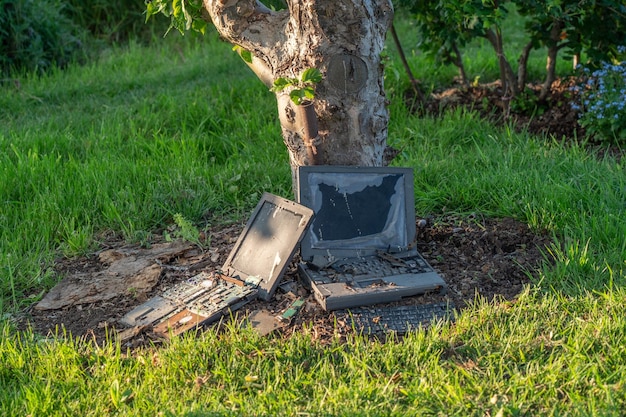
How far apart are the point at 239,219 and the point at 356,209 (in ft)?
3.04

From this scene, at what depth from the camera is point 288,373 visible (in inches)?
129

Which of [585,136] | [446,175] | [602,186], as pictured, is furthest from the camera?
[585,136]

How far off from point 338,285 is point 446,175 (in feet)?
5.22

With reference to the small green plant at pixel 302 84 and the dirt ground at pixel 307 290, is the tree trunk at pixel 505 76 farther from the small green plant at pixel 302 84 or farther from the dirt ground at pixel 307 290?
the small green plant at pixel 302 84

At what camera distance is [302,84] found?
3.83 meters

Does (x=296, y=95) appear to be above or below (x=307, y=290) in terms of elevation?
above

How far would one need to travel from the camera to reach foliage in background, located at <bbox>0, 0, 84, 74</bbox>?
762 cm

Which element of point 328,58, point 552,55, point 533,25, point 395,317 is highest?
point 328,58

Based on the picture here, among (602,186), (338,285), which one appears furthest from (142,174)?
(602,186)

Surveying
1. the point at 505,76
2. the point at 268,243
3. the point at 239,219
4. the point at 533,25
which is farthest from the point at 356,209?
the point at 533,25

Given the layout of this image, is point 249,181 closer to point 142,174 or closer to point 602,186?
point 142,174

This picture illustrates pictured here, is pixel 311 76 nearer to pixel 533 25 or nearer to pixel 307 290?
pixel 307 290

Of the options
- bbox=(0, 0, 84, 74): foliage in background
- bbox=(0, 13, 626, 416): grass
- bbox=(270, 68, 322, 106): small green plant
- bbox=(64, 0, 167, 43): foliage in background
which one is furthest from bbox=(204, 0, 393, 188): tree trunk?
bbox=(64, 0, 167, 43): foliage in background

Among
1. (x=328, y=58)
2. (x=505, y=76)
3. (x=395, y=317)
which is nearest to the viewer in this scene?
(x=395, y=317)
